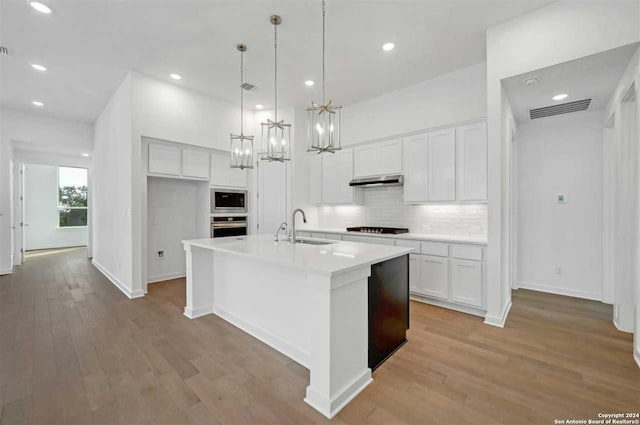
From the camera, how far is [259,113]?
5539mm

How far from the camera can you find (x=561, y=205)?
409 cm

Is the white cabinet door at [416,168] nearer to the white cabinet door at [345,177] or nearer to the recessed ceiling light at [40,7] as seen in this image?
the white cabinet door at [345,177]

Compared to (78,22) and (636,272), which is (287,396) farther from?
(78,22)

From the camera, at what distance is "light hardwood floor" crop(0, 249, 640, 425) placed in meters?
1.72

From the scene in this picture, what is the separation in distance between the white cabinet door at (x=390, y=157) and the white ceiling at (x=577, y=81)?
5.08 ft

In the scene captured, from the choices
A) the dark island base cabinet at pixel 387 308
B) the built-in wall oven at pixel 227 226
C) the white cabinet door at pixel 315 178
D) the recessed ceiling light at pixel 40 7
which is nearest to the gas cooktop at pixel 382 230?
the white cabinet door at pixel 315 178

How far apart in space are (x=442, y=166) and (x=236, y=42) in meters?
3.13

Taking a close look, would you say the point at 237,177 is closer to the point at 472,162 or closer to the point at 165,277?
the point at 165,277

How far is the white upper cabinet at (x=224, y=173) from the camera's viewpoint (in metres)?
5.11

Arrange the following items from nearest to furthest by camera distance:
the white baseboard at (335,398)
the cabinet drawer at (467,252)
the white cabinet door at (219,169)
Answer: the white baseboard at (335,398), the cabinet drawer at (467,252), the white cabinet door at (219,169)

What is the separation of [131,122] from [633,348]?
6.28m

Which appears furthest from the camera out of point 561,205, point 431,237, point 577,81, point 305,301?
point 561,205

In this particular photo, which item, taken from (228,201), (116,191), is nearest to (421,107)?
(228,201)

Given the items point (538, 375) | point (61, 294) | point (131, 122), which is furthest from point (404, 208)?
point (61, 294)
